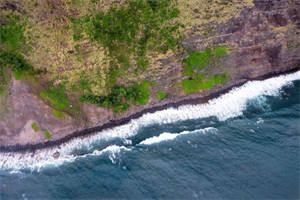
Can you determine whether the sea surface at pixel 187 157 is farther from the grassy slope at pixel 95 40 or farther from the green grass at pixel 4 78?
the green grass at pixel 4 78

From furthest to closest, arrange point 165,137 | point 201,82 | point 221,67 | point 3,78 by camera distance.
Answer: point 221,67 → point 201,82 → point 165,137 → point 3,78

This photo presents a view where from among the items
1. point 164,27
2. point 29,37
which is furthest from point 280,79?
point 29,37

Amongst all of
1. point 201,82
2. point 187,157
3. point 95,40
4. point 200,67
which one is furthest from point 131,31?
point 187,157

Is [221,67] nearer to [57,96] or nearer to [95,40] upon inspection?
[95,40]

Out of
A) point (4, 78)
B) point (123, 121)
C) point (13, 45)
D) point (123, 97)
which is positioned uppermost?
point (13, 45)

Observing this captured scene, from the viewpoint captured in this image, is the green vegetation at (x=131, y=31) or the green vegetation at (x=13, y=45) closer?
the green vegetation at (x=13, y=45)

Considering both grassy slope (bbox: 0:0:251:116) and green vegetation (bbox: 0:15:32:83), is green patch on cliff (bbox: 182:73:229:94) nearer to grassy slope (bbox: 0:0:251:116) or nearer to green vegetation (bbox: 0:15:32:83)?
grassy slope (bbox: 0:0:251:116)

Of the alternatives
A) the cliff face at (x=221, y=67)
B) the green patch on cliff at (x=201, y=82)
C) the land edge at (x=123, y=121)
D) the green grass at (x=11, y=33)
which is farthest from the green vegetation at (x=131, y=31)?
the green grass at (x=11, y=33)
